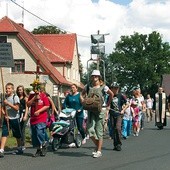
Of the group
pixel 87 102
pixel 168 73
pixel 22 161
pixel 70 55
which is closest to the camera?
pixel 22 161

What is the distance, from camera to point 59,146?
1381 cm

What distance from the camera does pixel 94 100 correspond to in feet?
39.1

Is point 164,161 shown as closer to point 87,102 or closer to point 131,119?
point 87,102

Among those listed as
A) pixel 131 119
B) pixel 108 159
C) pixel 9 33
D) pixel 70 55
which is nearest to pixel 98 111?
pixel 108 159

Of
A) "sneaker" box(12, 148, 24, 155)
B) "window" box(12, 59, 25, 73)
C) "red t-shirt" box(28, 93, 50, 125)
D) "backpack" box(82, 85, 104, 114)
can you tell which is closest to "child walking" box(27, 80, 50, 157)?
"red t-shirt" box(28, 93, 50, 125)

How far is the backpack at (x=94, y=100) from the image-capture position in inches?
468

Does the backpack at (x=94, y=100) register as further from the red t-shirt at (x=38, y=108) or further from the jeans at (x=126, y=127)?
the jeans at (x=126, y=127)

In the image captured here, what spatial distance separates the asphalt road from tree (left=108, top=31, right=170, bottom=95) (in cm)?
8496

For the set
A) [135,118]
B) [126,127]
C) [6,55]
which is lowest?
[126,127]

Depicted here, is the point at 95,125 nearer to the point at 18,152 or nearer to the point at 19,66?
the point at 18,152

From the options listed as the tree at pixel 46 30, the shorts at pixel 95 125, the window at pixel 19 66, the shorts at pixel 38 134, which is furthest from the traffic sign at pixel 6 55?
the tree at pixel 46 30

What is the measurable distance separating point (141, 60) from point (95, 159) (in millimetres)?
89390

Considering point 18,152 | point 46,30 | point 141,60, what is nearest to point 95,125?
point 18,152

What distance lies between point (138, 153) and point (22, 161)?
3.21m
